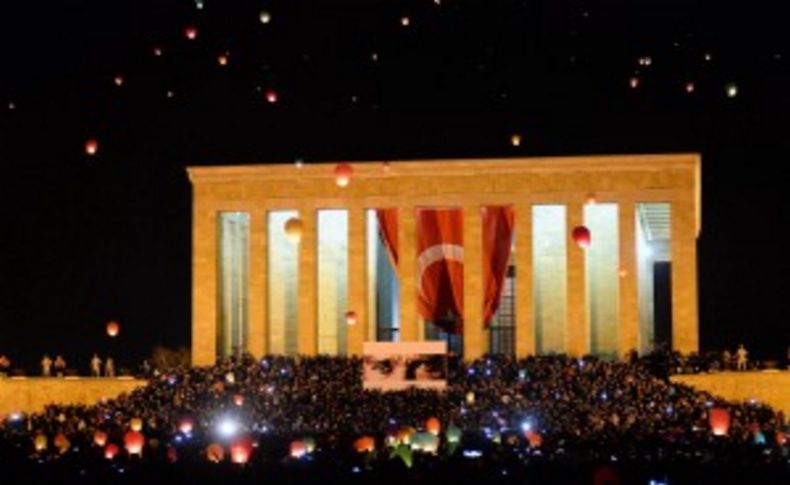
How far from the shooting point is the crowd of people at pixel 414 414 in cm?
3588

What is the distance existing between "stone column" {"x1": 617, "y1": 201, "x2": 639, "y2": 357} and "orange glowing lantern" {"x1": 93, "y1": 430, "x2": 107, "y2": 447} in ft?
68.5

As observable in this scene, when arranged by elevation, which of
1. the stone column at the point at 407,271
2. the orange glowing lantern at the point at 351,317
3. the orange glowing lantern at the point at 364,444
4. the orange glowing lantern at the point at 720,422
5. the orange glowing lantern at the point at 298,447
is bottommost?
the orange glowing lantern at the point at 298,447

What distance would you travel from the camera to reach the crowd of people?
118 feet

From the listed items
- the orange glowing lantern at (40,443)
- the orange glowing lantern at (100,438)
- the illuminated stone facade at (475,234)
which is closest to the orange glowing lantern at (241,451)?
the orange glowing lantern at (100,438)

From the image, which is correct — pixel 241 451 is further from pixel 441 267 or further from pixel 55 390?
pixel 55 390

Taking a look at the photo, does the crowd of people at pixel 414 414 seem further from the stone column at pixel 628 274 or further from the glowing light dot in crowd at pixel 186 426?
the stone column at pixel 628 274

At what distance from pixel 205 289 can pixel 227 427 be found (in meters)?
14.2

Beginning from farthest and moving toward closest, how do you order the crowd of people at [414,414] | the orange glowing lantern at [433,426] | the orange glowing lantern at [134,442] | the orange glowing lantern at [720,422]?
the orange glowing lantern at [433,426], the orange glowing lantern at [720,422], the orange glowing lantern at [134,442], the crowd of people at [414,414]

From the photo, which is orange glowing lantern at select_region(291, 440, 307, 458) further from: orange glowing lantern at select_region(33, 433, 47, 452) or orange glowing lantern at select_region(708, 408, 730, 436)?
orange glowing lantern at select_region(708, 408, 730, 436)

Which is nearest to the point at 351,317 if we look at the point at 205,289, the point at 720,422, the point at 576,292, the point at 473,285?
the point at 473,285

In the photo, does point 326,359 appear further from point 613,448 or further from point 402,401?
point 613,448

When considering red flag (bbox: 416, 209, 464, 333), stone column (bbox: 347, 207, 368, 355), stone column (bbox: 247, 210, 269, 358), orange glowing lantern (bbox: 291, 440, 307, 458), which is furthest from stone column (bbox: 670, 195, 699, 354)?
orange glowing lantern (bbox: 291, 440, 307, 458)

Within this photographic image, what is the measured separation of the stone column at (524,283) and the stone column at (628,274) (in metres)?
2.96

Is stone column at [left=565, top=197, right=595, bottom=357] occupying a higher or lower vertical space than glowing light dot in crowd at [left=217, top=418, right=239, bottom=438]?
higher
